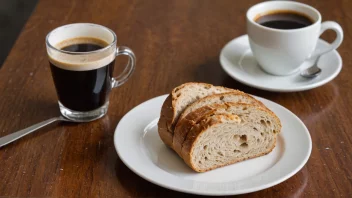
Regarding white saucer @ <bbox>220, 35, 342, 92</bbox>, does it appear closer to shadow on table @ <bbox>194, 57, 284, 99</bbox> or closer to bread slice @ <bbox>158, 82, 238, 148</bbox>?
shadow on table @ <bbox>194, 57, 284, 99</bbox>

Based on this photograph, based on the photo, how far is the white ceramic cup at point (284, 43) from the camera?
1418 mm

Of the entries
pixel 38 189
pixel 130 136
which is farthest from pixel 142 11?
pixel 38 189

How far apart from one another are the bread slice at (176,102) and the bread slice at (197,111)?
0.02 m

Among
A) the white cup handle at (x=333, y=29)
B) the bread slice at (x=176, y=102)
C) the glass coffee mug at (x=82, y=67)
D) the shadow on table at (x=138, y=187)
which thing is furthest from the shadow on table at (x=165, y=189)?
the white cup handle at (x=333, y=29)

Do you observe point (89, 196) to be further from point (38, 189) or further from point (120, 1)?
point (120, 1)

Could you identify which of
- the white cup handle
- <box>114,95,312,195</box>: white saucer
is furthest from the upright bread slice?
the white cup handle

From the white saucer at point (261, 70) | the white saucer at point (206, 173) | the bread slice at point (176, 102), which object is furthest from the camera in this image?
the white saucer at point (261, 70)

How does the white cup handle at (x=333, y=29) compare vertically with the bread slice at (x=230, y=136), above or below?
below

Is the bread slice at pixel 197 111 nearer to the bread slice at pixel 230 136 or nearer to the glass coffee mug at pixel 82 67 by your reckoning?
the bread slice at pixel 230 136

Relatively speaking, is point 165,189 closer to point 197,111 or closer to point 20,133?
point 197,111

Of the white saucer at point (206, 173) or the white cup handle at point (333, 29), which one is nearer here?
the white saucer at point (206, 173)

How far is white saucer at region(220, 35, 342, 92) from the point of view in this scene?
140 cm

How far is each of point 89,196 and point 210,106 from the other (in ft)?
0.98

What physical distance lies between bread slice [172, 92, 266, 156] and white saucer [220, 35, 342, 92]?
0.25 m
